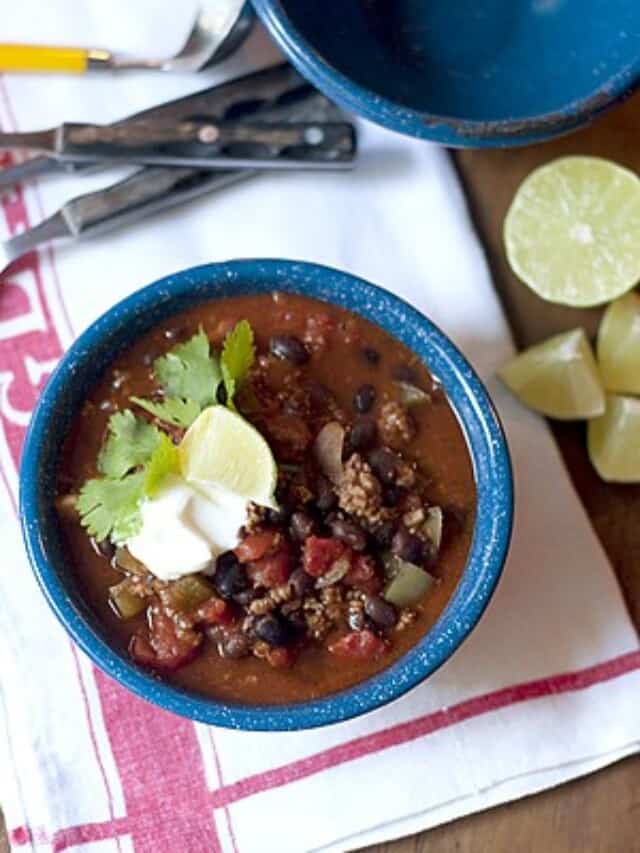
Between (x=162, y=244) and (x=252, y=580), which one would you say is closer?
(x=252, y=580)

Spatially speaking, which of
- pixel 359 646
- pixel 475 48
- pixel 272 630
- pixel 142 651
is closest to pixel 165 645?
pixel 142 651

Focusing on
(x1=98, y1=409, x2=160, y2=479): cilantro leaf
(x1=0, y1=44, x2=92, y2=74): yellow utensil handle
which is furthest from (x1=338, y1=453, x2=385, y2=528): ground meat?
(x1=0, y1=44, x2=92, y2=74): yellow utensil handle

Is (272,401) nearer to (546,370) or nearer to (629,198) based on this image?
(546,370)

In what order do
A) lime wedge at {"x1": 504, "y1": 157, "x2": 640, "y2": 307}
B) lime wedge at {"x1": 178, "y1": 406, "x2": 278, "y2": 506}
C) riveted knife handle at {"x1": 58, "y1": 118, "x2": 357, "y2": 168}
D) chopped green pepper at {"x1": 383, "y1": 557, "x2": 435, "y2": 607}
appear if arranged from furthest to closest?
lime wedge at {"x1": 504, "y1": 157, "x2": 640, "y2": 307} < riveted knife handle at {"x1": 58, "y1": 118, "x2": 357, "y2": 168} < chopped green pepper at {"x1": 383, "y1": 557, "x2": 435, "y2": 607} < lime wedge at {"x1": 178, "y1": 406, "x2": 278, "y2": 506}

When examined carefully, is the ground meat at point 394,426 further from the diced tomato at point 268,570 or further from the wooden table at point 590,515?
the wooden table at point 590,515

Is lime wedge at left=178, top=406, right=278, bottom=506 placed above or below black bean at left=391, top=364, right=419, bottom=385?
below

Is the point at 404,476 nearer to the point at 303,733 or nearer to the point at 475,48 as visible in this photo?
the point at 303,733

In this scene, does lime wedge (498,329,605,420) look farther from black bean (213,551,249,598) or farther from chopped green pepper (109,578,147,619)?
chopped green pepper (109,578,147,619)

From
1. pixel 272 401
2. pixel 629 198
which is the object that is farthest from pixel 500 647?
pixel 629 198
